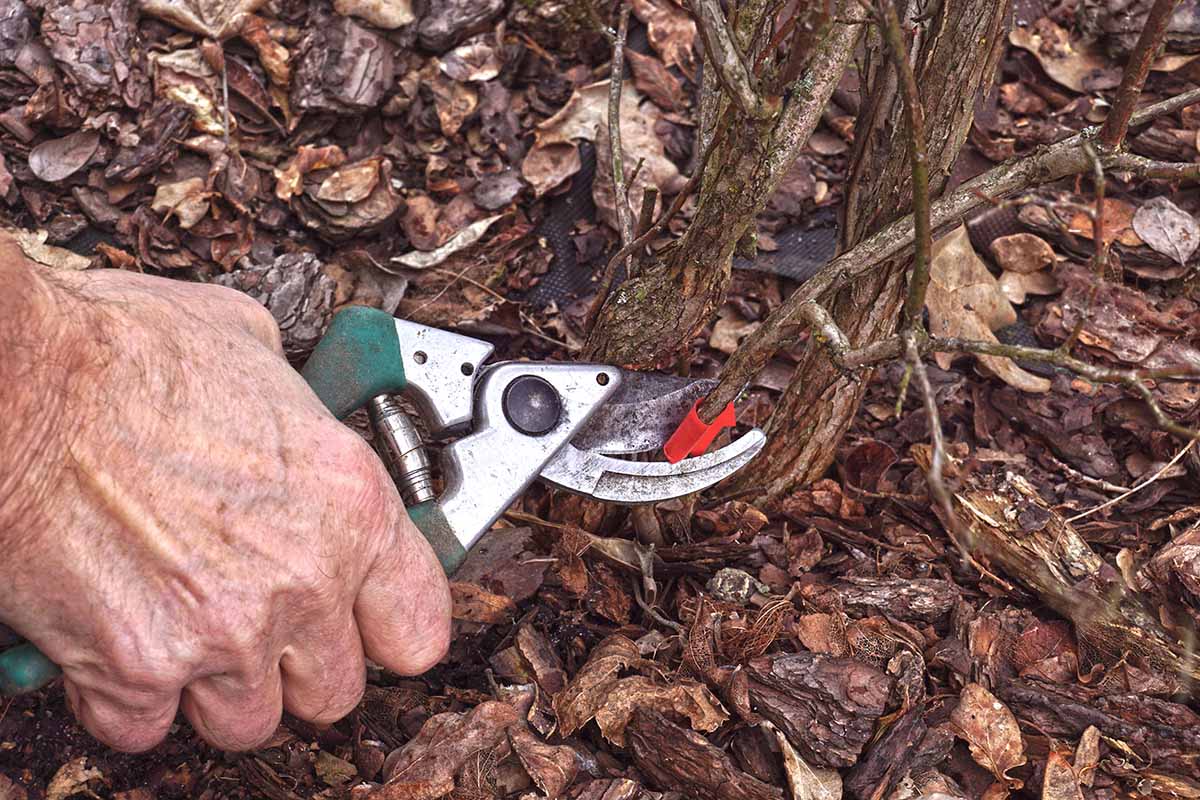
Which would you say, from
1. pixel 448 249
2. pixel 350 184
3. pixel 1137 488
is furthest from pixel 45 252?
pixel 1137 488

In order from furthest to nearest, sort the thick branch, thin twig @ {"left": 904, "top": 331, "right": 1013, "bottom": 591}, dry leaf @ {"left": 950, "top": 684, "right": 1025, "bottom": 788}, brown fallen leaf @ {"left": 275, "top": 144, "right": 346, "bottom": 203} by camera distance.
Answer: brown fallen leaf @ {"left": 275, "top": 144, "right": 346, "bottom": 203}
dry leaf @ {"left": 950, "top": 684, "right": 1025, "bottom": 788}
the thick branch
thin twig @ {"left": 904, "top": 331, "right": 1013, "bottom": 591}

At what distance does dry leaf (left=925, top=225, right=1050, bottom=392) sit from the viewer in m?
2.90

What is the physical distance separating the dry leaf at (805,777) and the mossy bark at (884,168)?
2.69 ft

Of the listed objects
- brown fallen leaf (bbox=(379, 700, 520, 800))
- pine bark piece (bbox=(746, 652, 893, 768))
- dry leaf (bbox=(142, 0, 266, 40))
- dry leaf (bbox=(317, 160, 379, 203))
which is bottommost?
brown fallen leaf (bbox=(379, 700, 520, 800))

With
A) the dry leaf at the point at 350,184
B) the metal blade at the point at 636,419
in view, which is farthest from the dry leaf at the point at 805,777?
the dry leaf at the point at 350,184

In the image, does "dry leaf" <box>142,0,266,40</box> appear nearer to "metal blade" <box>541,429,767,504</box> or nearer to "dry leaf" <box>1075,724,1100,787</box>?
"metal blade" <box>541,429,767,504</box>

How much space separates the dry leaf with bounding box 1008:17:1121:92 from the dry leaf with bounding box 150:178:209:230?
2.70 meters

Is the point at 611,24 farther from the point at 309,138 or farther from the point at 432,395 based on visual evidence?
the point at 432,395

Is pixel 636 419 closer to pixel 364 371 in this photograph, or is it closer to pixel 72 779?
pixel 364 371

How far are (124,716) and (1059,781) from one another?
1.99 m

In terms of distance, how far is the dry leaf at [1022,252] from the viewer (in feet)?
10.0

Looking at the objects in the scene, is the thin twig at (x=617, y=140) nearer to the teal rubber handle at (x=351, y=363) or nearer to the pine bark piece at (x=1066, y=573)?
the teal rubber handle at (x=351, y=363)

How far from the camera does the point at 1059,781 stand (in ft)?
7.07

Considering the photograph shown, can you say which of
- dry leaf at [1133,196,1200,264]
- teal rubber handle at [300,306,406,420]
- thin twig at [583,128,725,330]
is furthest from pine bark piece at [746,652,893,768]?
dry leaf at [1133,196,1200,264]
